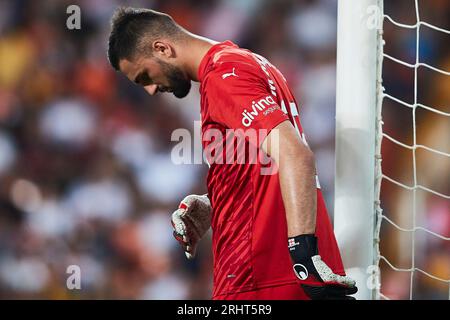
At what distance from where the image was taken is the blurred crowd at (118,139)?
3963mm

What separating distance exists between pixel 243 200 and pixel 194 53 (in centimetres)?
41

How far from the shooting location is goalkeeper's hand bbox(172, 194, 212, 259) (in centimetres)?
208

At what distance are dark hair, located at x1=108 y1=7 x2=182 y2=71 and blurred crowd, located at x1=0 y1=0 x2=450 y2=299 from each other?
200 centimetres

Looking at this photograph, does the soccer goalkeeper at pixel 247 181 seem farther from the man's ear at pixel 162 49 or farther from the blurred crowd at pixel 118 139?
the blurred crowd at pixel 118 139

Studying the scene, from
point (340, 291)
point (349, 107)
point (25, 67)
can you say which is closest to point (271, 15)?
point (25, 67)

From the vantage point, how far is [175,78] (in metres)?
2.00

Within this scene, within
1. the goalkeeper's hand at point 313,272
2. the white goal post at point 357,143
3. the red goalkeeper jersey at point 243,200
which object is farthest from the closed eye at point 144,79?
the goalkeeper's hand at point 313,272

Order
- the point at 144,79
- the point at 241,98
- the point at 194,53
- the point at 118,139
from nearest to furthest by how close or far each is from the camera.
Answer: the point at 241,98
the point at 194,53
the point at 144,79
the point at 118,139

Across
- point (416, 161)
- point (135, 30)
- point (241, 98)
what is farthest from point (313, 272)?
point (416, 161)

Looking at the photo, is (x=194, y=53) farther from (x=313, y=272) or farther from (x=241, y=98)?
(x=313, y=272)

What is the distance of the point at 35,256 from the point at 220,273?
237 centimetres

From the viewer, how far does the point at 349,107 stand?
2146 millimetres
